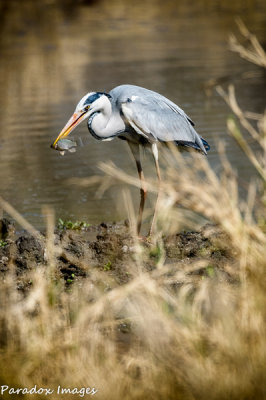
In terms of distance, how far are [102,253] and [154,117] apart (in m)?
1.38

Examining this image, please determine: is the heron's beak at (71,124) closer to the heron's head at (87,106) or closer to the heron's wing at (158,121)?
the heron's head at (87,106)

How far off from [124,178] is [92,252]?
242 cm

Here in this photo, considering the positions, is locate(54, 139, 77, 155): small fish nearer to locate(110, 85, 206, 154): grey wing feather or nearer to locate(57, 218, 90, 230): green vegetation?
locate(110, 85, 206, 154): grey wing feather

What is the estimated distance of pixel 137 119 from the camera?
623cm

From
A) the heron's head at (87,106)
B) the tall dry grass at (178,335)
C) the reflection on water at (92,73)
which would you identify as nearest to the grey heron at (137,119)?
the heron's head at (87,106)

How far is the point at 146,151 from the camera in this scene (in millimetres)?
6824

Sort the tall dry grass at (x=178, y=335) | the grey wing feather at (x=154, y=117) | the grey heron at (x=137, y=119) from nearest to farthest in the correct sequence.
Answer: the tall dry grass at (x=178, y=335)
the grey heron at (x=137, y=119)
the grey wing feather at (x=154, y=117)

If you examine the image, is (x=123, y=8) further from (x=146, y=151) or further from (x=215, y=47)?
(x=146, y=151)

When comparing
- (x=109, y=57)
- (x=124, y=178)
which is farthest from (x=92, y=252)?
(x=109, y=57)

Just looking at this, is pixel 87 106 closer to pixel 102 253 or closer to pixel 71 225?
pixel 71 225

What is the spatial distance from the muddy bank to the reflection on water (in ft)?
3.46

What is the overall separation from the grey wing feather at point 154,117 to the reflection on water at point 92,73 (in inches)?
37.1

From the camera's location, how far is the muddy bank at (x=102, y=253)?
5.26 m

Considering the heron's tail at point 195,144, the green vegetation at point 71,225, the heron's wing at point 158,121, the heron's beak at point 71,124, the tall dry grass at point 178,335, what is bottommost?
the green vegetation at point 71,225
